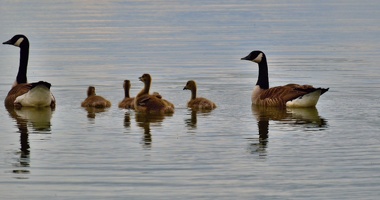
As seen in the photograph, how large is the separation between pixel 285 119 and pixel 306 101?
1550 mm

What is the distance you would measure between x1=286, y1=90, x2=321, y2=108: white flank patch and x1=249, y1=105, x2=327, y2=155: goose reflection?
9 centimetres

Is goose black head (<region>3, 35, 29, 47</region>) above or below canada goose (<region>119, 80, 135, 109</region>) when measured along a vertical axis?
above

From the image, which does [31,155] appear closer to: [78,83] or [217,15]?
[78,83]

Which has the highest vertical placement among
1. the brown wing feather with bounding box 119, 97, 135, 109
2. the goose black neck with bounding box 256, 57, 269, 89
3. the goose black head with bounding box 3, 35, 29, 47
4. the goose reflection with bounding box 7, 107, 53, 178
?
the goose black head with bounding box 3, 35, 29, 47

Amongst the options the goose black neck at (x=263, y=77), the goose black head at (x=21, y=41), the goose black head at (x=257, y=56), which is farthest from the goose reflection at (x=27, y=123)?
the goose black head at (x=257, y=56)

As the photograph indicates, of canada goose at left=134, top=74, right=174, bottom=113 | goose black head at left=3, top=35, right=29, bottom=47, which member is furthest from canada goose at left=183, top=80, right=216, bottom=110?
goose black head at left=3, top=35, right=29, bottom=47

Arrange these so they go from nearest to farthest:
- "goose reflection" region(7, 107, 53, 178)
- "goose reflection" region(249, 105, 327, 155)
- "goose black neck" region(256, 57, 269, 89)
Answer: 1. "goose reflection" region(7, 107, 53, 178)
2. "goose reflection" region(249, 105, 327, 155)
3. "goose black neck" region(256, 57, 269, 89)

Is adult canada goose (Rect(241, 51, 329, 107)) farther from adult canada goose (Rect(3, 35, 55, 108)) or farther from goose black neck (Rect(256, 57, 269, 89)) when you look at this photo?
adult canada goose (Rect(3, 35, 55, 108))

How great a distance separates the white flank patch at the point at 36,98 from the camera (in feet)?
62.4

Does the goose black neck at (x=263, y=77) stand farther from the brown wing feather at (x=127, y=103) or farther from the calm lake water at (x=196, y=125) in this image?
the brown wing feather at (x=127, y=103)

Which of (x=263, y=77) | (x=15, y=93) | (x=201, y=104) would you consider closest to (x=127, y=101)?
(x=201, y=104)

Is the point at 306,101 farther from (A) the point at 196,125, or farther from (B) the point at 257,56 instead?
(A) the point at 196,125

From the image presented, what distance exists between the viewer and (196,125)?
654 inches

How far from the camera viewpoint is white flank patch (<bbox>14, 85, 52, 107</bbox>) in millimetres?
19031
